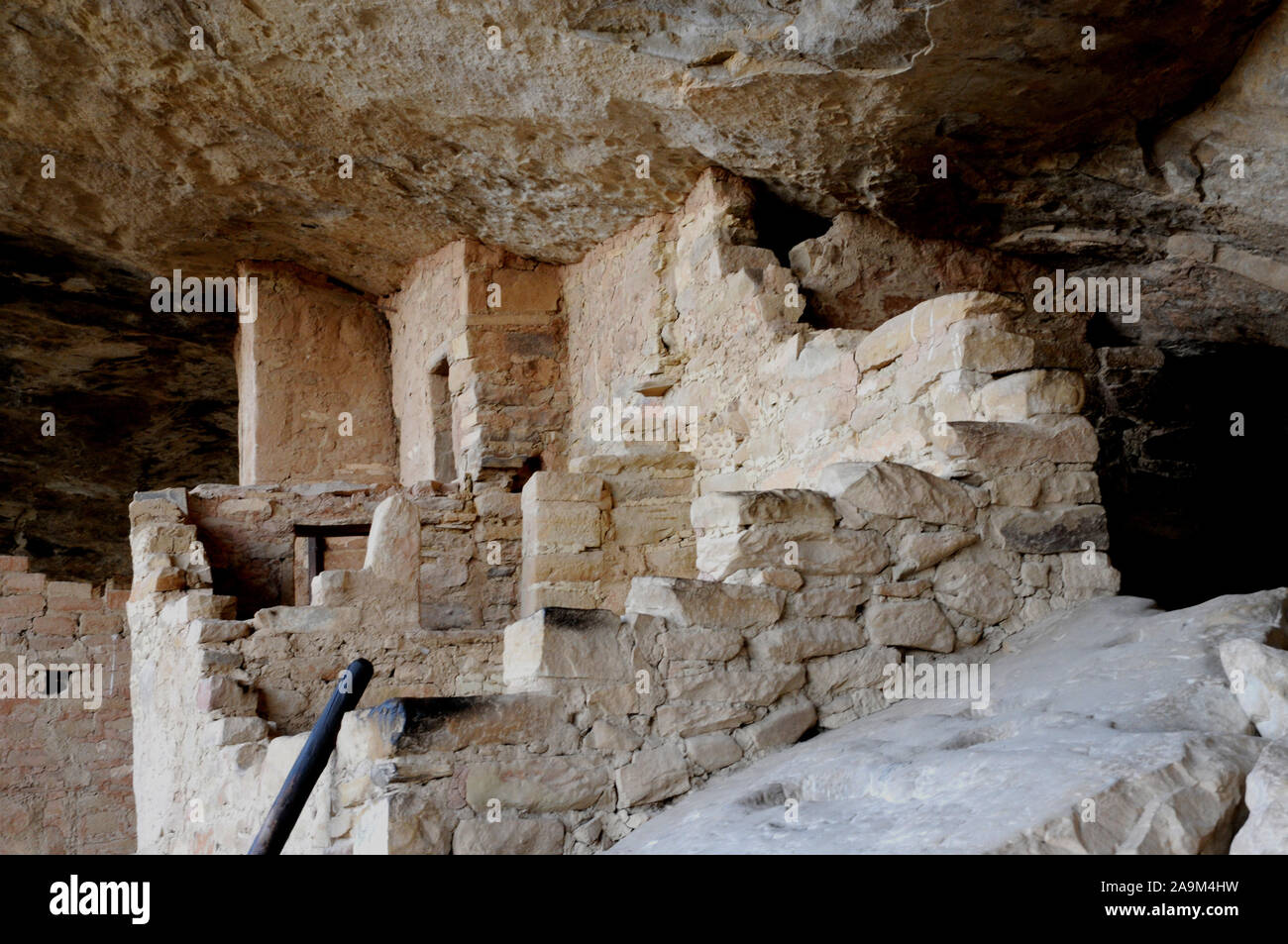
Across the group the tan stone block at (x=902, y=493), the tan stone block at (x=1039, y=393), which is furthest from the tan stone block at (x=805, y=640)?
the tan stone block at (x=1039, y=393)

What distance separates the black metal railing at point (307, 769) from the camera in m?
3.53

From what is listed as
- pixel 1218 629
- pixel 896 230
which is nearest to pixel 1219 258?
pixel 896 230

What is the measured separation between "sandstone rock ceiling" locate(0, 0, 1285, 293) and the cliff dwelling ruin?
3 centimetres

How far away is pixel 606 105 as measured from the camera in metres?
6.88

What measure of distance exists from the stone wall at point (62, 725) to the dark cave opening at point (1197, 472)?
7.06m

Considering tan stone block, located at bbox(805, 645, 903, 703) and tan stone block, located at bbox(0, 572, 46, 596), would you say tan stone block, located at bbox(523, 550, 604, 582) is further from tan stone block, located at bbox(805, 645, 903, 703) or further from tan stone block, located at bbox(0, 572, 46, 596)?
tan stone block, located at bbox(0, 572, 46, 596)

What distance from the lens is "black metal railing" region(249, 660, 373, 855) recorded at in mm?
3529

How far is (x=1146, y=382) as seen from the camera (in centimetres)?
720

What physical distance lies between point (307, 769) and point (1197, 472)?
19.0ft

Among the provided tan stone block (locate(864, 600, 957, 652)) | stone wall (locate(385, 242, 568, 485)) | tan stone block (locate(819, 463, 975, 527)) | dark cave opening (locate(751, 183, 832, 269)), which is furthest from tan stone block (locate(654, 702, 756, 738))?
stone wall (locate(385, 242, 568, 485))

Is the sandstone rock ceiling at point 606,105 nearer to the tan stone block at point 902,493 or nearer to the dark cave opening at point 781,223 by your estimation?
the dark cave opening at point 781,223

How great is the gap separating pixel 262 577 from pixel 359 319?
3.51 metres
